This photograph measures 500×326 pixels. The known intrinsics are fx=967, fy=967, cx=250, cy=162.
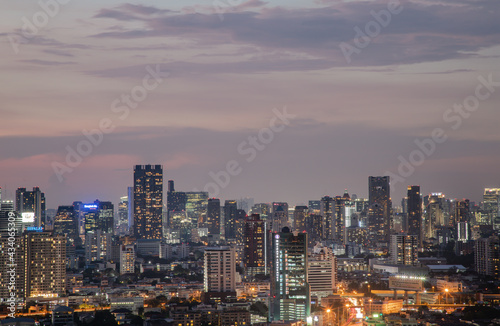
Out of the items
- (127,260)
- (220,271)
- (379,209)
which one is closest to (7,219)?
(220,271)

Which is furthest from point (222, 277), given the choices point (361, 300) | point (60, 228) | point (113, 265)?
point (60, 228)

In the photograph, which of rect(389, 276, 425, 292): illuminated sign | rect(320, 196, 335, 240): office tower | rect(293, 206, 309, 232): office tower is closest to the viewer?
rect(389, 276, 425, 292): illuminated sign

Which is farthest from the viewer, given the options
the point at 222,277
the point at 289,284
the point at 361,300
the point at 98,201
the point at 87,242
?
the point at 98,201

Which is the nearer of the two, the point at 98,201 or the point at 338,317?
the point at 338,317

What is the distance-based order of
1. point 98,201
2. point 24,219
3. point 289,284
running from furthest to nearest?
1. point 98,201
2. point 24,219
3. point 289,284

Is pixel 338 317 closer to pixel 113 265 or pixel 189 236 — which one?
pixel 113 265

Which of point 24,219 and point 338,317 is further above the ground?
point 24,219

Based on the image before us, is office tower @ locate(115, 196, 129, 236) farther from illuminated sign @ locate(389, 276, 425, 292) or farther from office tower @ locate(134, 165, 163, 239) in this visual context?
illuminated sign @ locate(389, 276, 425, 292)

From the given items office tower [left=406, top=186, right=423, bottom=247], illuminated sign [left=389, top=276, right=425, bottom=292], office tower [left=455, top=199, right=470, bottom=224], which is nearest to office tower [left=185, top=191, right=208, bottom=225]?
office tower [left=406, top=186, right=423, bottom=247]
